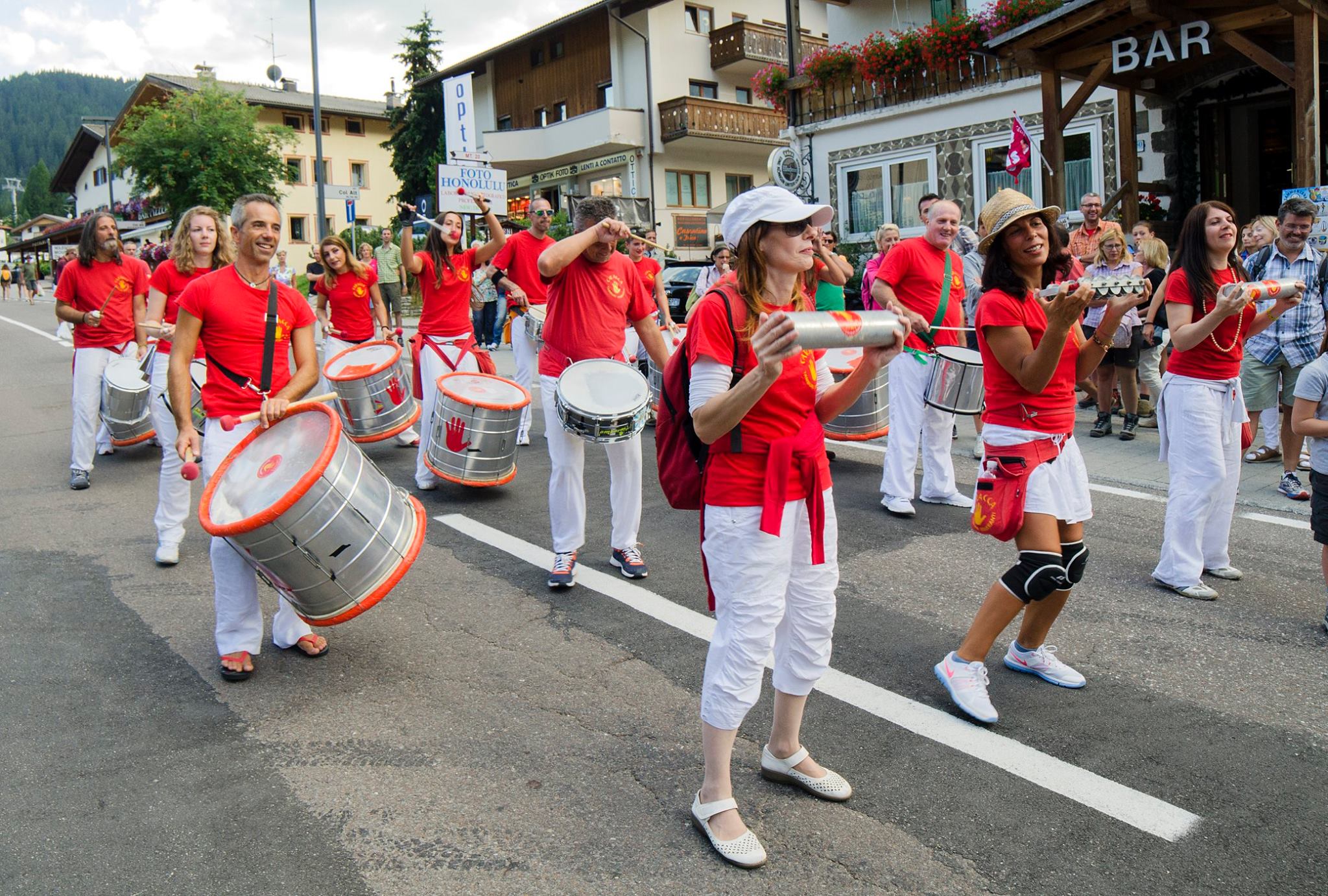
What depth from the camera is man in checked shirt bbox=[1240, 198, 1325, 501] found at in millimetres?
7488

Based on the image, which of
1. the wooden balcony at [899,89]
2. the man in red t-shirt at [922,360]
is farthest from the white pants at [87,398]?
the wooden balcony at [899,89]

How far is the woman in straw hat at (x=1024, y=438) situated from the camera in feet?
13.2

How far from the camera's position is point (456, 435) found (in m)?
7.77

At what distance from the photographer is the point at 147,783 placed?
3.71 metres

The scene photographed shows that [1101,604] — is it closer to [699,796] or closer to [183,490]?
[699,796]

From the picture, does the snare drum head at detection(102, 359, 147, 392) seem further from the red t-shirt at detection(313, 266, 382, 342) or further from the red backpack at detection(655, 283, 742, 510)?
the red backpack at detection(655, 283, 742, 510)

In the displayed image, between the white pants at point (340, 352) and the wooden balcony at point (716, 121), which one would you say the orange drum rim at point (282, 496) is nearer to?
the white pants at point (340, 352)

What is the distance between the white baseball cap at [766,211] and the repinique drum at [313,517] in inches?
75.3

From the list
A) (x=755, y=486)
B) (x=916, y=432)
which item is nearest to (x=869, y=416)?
(x=916, y=432)

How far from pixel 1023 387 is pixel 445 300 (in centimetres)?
547

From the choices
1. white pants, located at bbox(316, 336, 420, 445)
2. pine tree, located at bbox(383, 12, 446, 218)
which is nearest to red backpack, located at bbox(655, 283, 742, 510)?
white pants, located at bbox(316, 336, 420, 445)

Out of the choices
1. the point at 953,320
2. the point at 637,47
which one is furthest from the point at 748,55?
the point at 953,320

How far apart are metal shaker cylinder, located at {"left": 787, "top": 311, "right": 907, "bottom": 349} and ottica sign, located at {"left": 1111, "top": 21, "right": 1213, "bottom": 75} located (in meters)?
12.3

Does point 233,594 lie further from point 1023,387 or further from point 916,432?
point 916,432
